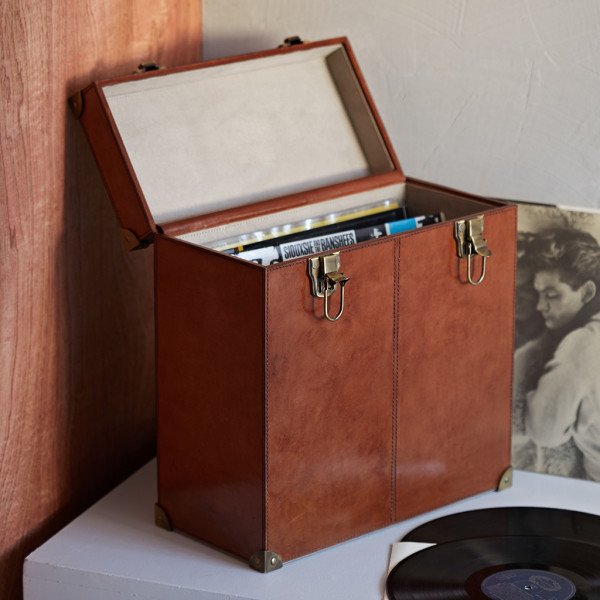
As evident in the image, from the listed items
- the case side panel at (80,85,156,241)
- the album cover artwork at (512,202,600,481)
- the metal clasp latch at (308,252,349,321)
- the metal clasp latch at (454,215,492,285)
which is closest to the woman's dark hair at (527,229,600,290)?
the album cover artwork at (512,202,600,481)

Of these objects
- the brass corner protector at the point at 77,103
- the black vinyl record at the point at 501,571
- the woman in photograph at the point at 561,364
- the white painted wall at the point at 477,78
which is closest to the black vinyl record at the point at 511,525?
the black vinyl record at the point at 501,571

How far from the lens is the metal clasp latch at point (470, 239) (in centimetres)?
120

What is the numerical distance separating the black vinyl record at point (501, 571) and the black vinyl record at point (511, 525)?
0.7 inches

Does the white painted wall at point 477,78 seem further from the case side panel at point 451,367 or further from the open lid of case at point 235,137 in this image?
the case side panel at point 451,367

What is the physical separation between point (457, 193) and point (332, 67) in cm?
29

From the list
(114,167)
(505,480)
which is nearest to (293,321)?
(114,167)

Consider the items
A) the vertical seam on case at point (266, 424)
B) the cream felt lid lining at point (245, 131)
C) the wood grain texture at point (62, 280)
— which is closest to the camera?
the vertical seam on case at point (266, 424)

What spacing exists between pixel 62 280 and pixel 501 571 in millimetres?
647

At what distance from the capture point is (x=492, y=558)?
1148 millimetres

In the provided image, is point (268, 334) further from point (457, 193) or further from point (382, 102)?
point (382, 102)

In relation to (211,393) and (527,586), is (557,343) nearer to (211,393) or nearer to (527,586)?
(527,586)

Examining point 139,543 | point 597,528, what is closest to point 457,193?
point 597,528

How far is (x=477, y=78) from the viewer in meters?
1.41

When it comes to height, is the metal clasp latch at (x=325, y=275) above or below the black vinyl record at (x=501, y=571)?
above
